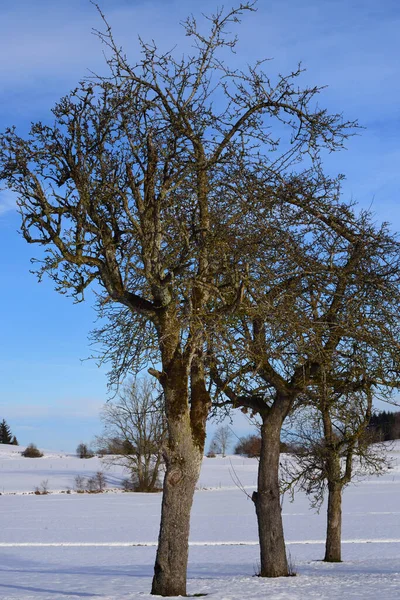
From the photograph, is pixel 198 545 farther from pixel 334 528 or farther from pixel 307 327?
pixel 307 327

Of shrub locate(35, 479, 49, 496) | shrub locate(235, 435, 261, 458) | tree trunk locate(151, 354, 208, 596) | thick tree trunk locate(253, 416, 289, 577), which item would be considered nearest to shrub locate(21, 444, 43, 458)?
shrub locate(35, 479, 49, 496)

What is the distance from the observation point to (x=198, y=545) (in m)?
28.8

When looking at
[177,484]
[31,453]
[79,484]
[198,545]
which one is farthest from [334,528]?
[31,453]

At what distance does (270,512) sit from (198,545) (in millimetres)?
14863

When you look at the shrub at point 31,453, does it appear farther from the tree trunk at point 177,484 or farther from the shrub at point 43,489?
the tree trunk at point 177,484

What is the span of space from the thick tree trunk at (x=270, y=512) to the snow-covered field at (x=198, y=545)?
1.99 ft

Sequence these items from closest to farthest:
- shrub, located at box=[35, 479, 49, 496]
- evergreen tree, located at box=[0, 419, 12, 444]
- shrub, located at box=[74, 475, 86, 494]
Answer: shrub, located at box=[35, 479, 49, 496] → shrub, located at box=[74, 475, 86, 494] → evergreen tree, located at box=[0, 419, 12, 444]

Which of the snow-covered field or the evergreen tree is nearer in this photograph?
the snow-covered field

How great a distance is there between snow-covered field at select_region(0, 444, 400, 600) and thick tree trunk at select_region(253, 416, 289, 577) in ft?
1.99

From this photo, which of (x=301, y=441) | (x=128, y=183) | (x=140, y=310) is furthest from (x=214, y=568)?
(x=128, y=183)

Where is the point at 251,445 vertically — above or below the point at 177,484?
above

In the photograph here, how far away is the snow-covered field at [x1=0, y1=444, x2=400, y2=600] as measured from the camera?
12438 mm

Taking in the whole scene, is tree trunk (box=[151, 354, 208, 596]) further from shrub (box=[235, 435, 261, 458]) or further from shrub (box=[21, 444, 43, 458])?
shrub (box=[21, 444, 43, 458])

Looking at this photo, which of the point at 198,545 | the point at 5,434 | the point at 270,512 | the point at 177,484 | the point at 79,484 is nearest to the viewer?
the point at 177,484
